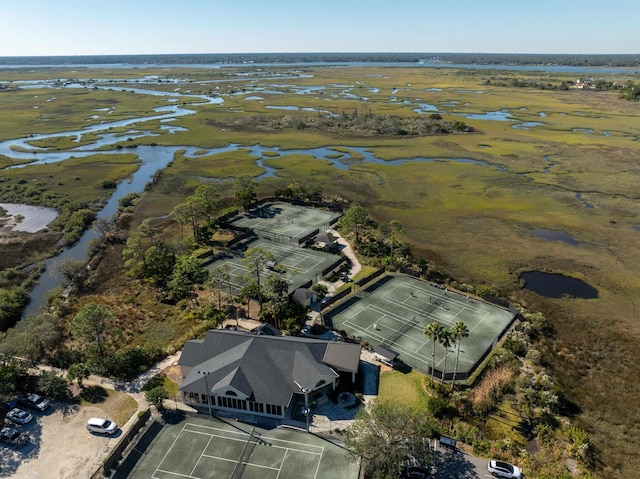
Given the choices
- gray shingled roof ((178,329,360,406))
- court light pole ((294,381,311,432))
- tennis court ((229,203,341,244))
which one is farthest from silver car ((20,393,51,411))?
tennis court ((229,203,341,244))

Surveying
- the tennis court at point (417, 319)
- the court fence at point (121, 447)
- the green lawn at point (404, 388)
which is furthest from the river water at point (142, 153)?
the green lawn at point (404, 388)

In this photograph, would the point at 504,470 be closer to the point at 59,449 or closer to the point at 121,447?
the point at 121,447

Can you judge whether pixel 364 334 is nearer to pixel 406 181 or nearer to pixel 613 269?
pixel 613 269

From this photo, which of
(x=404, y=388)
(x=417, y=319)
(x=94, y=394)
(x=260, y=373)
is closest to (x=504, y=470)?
(x=404, y=388)

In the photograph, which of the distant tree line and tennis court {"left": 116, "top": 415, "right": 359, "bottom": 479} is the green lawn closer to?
tennis court {"left": 116, "top": 415, "right": 359, "bottom": 479}

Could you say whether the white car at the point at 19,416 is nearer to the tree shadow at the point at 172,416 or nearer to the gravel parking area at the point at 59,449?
the gravel parking area at the point at 59,449
